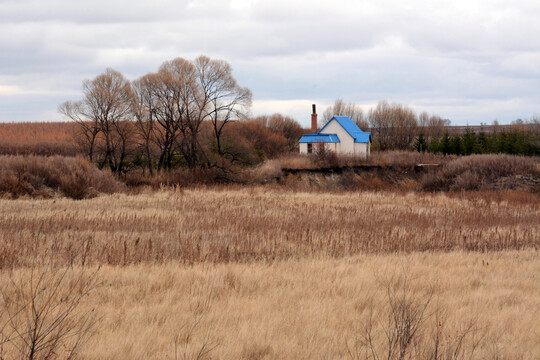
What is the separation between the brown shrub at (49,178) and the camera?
2531 cm

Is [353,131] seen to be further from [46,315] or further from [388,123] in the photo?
[46,315]

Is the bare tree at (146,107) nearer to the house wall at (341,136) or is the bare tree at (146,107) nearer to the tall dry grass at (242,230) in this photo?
the tall dry grass at (242,230)

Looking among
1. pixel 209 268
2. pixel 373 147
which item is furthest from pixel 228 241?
pixel 373 147

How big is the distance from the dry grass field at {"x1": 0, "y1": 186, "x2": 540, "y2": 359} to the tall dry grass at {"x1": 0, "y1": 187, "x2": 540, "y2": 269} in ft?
0.24

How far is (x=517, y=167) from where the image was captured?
40.3 meters

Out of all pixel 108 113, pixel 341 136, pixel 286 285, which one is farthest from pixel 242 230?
pixel 341 136

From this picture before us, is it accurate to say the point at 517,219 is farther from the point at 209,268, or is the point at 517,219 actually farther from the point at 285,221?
the point at 209,268

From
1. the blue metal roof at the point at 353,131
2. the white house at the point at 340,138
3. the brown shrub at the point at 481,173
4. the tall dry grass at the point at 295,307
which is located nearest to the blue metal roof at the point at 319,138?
the white house at the point at 340,138

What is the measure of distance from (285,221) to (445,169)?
30776 mm

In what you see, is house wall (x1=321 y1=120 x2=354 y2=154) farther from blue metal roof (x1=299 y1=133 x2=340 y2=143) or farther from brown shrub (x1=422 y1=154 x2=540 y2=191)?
brown shrub (x1=422 y1=154 x2=540 y2=191)

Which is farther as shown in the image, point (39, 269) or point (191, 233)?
point (191, 233)

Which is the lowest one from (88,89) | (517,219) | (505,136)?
(517,219)

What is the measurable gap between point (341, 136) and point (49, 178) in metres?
43.9

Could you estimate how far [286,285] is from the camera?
8.64 m
